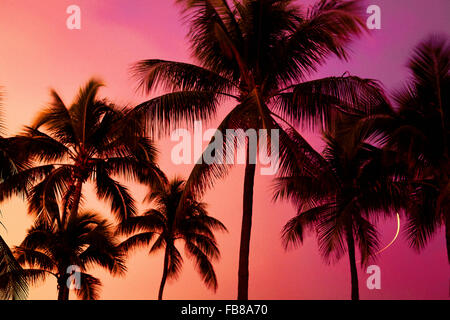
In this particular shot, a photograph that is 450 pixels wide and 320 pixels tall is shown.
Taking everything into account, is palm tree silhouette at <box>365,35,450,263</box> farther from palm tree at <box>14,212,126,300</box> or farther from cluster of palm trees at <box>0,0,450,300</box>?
palm tree at <box>14,212,126,300</box>

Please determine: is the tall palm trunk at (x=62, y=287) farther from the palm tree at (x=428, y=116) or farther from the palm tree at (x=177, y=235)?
the palm tree at (x=428, y=116)

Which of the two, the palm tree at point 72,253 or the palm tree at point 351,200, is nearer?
the palm tree at point 351,200

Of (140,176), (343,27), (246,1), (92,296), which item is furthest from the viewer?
(92,296)

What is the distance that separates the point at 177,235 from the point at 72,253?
9.66 metres

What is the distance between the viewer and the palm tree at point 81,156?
637 inches

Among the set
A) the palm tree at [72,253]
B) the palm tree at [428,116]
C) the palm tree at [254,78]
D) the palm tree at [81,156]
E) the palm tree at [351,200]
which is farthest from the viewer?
the palm tree at [72,253]

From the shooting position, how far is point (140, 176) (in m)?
17.1

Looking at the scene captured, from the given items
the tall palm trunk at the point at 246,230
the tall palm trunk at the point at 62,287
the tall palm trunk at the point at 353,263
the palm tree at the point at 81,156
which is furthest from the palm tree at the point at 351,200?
the tall palm trunk at the point at 62,287

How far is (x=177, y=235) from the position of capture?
26.5 metres

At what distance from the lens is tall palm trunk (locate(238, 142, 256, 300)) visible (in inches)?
418

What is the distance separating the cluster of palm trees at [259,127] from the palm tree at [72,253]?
0.07m

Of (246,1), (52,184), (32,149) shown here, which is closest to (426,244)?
(246,1)

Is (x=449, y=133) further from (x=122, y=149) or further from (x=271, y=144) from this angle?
(x=122, y=149)

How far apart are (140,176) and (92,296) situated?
7143 mm
